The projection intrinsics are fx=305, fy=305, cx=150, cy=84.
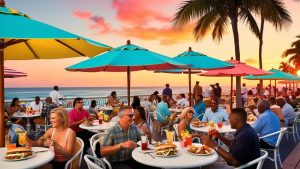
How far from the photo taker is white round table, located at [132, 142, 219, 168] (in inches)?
131

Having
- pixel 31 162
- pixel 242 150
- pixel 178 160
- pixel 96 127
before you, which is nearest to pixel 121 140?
pixel 178 160

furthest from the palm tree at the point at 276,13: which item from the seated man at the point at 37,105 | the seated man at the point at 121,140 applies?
the seated man at the point at 121,140

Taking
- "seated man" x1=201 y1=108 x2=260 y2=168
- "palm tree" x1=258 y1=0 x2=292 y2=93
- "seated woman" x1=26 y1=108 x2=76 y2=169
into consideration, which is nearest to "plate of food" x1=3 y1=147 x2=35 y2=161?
"seated woman" x1=26 y1=108 x2=76 y2=169

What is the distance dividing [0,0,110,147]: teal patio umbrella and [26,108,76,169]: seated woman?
63 centimetres

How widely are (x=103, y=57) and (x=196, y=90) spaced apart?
12.1 metres

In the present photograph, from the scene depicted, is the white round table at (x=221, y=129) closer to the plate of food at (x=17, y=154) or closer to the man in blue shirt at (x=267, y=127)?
the man in blue shirt at (x=267, y=127)

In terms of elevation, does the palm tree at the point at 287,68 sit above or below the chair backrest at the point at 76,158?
above

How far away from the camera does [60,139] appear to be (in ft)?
13.2

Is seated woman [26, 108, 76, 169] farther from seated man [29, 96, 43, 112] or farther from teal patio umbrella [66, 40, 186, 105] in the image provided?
seated man [29, 96, 43, 112]

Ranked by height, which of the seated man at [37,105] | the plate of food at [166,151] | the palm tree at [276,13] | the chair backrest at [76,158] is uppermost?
the palm tree at [276,13]

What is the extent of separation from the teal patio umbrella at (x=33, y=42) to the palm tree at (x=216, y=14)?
433 inches

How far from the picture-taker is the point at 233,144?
375 centimetres

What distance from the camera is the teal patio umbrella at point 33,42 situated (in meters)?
2.94

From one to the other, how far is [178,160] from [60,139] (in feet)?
5.25
